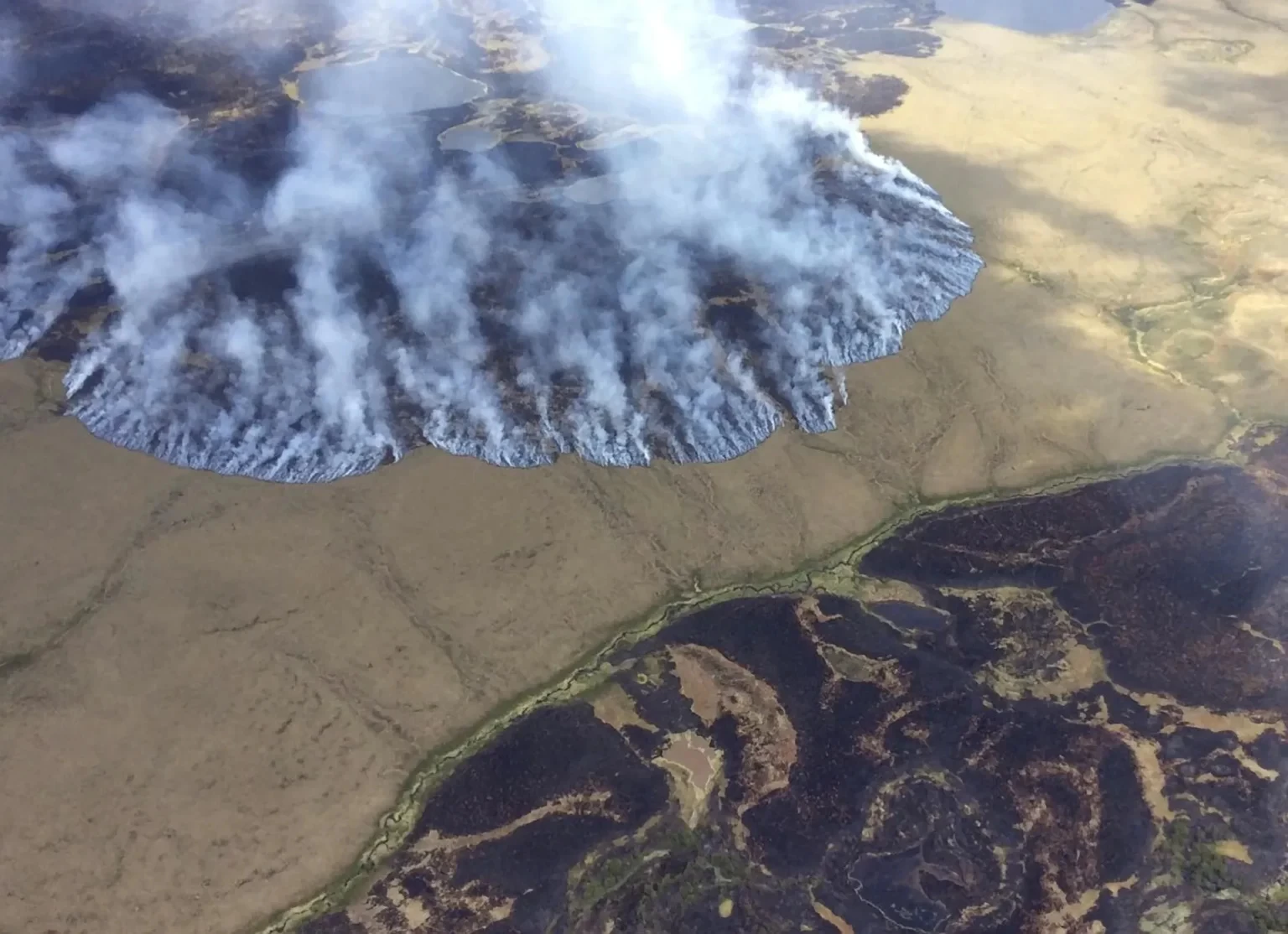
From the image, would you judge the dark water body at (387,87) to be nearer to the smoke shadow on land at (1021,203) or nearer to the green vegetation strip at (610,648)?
the smoke shadow on land at (1021,203)

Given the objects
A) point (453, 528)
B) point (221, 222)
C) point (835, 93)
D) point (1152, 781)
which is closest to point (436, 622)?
point (453, 528)

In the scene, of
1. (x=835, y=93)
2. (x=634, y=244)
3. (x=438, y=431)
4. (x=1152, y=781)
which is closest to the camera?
(x=1152, y=781)

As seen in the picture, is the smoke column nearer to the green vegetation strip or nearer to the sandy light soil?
the sandy light soil

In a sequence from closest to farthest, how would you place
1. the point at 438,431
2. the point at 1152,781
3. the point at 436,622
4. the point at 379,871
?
the point at 379,871 → the point at 1152,781 → the point at 436,622 → the point at 438,431

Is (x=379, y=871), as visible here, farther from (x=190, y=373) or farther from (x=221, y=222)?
(x=221, y=222)

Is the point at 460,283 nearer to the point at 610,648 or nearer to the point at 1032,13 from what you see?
the point at 610,648

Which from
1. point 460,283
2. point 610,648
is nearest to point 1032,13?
point 460,283

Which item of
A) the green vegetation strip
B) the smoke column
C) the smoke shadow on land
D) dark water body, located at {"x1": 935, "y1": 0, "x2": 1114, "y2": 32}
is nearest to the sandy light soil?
the smoke shadow on land
